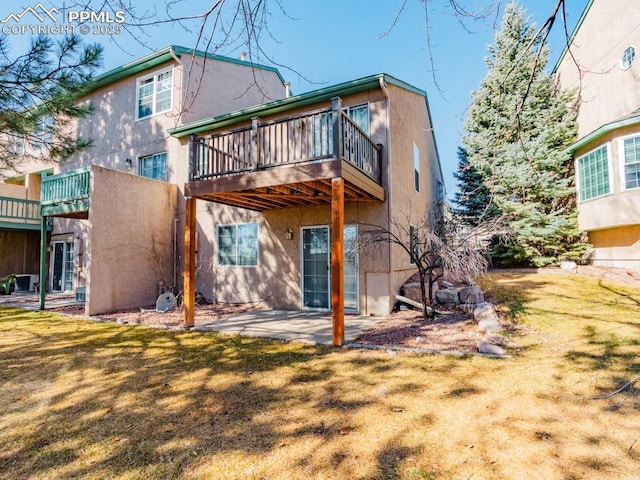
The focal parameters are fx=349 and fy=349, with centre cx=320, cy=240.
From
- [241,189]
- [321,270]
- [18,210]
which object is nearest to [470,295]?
[321,270]

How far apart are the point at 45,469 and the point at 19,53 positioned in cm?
608

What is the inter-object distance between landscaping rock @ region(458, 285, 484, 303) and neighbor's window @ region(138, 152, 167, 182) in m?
10.0

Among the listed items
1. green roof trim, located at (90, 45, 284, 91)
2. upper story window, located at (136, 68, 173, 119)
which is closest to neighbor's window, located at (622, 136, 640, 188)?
green roof trim, located at (90, 45, 284, 91)

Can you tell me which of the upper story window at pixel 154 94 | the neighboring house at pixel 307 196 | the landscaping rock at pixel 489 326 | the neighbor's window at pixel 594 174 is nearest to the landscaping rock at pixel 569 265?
the neighbor's window at pixel 594 174

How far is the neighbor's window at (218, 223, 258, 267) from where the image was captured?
10359mm

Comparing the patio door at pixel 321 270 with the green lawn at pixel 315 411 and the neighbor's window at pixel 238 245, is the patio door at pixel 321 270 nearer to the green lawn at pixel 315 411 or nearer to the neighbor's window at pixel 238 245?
the neighbor's window at pixel 238 245

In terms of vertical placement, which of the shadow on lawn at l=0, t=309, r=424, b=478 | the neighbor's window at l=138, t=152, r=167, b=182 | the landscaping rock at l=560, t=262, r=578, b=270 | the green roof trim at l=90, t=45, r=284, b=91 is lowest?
the shadow on lawn at l=0, t=309, r=424, b=478

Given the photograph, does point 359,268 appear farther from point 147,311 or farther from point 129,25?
point 129,25

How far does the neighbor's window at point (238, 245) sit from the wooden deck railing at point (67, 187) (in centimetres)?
377

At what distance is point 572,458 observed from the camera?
263 centimetres

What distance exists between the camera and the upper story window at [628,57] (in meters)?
12.2

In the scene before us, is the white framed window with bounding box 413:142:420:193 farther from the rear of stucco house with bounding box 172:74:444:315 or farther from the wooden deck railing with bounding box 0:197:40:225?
the wooden deck railing with bounding box 0:197:40:225

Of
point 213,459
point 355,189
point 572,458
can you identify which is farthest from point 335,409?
point 355,189

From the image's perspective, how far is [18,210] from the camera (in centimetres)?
1406
